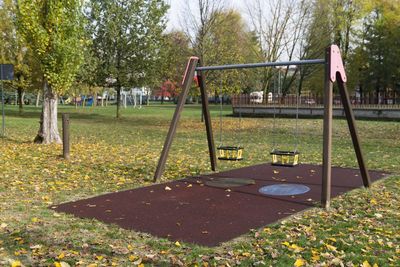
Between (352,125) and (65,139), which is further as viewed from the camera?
(65,139)

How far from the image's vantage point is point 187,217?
18.7 feet

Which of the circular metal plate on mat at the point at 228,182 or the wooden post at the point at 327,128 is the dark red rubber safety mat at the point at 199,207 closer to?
the circular metal plate on mat at the point at 228,182

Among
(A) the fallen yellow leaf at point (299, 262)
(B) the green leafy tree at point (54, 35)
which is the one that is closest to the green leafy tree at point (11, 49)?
(B) the green leafy tree at point (54, 35)

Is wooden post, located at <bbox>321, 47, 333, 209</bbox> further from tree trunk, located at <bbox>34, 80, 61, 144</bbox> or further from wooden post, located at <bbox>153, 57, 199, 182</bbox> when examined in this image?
tree trunk, located at <bbox>34, 80, 61, 144</bbox>

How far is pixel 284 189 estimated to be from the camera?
7414 millimetres

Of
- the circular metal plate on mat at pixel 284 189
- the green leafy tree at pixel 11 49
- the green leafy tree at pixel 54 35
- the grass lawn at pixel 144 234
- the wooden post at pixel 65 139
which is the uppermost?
the green leafy tree at pixel 11 49

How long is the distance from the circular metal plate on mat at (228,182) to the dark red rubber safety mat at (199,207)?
0.15 m

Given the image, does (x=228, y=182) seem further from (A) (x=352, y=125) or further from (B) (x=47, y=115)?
(B) (x=47, y=115)

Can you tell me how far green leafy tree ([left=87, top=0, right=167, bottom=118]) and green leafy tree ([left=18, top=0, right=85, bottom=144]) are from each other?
1404cm

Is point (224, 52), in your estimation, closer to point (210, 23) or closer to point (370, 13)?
point (210, 23)

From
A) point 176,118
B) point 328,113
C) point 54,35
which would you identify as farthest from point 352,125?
point 54,35

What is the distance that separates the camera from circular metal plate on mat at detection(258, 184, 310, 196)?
7.14 metres

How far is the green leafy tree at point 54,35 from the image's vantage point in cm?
1290

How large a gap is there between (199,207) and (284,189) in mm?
1829
